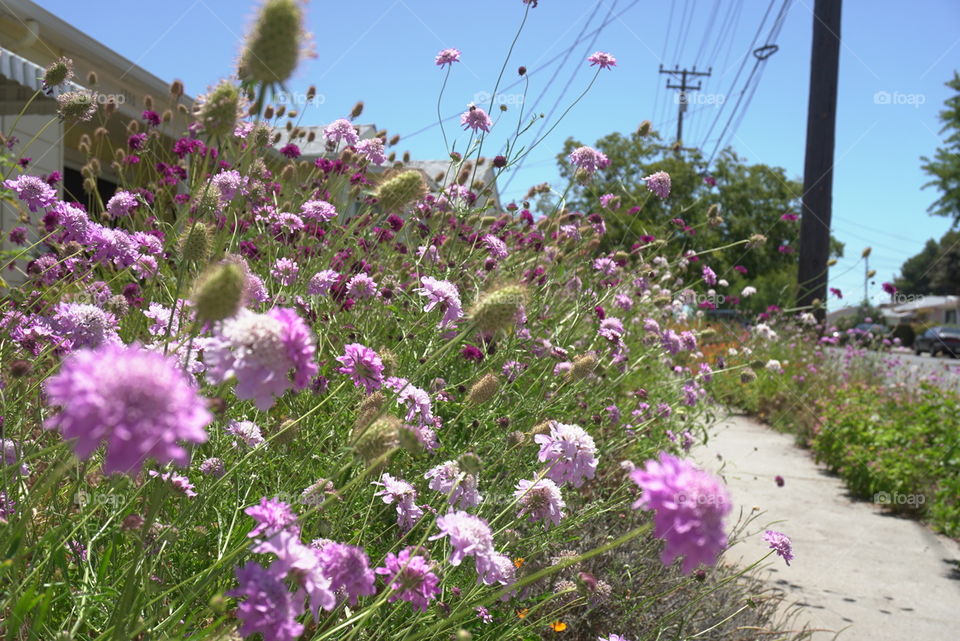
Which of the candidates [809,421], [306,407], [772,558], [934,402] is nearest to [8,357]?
[306,407]

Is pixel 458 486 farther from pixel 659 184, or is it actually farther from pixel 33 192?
pixel 659 184

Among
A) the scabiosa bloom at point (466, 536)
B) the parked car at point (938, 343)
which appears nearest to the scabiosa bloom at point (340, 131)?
the scabiosa bloom at point (466, 536)

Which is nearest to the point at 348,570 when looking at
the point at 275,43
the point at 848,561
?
the point at 275,43

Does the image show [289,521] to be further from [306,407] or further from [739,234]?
[739,234]

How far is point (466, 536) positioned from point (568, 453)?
0.57m

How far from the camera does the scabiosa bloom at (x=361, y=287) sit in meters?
2.73

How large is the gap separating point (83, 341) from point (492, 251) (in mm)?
2001

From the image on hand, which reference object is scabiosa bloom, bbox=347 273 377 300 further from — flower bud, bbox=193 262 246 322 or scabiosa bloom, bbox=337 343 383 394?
flower bud, bbox=193 262 246 322

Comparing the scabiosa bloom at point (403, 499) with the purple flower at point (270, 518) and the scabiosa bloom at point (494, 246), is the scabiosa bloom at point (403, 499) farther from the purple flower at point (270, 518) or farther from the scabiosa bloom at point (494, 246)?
the scabiosa bloom at point (494, 246)

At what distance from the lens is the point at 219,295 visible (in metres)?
0.88

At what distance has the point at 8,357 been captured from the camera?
2.15 meters

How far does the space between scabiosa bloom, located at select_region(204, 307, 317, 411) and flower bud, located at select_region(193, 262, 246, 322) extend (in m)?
0.07

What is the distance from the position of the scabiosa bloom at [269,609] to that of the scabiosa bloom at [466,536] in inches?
15.2

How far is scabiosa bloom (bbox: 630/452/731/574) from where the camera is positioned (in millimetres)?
824
